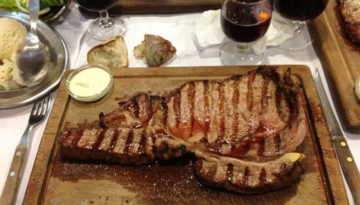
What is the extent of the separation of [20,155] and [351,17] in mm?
2553

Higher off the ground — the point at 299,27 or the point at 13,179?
the point at 299,27

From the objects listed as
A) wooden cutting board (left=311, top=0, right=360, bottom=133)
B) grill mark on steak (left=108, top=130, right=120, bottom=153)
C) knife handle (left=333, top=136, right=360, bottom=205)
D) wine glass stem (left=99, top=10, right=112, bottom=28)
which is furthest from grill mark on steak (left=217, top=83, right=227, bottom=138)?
wine glass stem (left=99, top=10, right=112, bottom=28)

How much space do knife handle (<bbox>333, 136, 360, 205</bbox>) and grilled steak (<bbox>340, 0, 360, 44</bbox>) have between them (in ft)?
2.82

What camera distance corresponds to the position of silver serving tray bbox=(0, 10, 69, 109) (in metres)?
2.62

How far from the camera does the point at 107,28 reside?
10.4ft

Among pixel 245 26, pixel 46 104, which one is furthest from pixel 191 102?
pixel 46 104

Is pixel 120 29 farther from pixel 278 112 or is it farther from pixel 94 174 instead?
pixel 278 112

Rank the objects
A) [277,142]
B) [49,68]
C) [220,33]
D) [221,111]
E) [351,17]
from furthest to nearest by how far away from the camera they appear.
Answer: [220,33] → [49,68] → [351,17] → [221,111] → [277,142]

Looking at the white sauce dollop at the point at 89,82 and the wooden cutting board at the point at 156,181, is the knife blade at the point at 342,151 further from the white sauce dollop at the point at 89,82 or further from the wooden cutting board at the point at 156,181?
the white sauce dollop at the point at 89,82

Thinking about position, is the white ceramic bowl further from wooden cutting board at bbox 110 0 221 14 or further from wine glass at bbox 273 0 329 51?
wine glass at bbox 273 0 329 51

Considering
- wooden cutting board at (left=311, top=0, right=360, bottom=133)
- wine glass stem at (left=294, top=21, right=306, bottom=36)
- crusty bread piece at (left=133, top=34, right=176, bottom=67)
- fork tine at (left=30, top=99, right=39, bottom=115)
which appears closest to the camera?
wooden cutting board at (left=311, top=0, right=360, bottom=133)

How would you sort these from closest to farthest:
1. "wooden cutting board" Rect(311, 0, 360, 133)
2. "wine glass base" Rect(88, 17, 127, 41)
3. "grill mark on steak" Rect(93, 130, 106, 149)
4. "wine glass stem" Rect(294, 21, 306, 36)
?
"grill mark on steak" Rect(93, 130, 106, 149), "wooden cutting board" Rect(311, 0, 360, 133), "wine glass stem" Rect(294, 21, 306, 36), "wine glass base" Rect(88, 17, 127, 41)

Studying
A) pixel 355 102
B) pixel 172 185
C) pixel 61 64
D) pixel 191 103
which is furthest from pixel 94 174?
pixel 355 102

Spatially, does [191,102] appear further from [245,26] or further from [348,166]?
[348,166]
